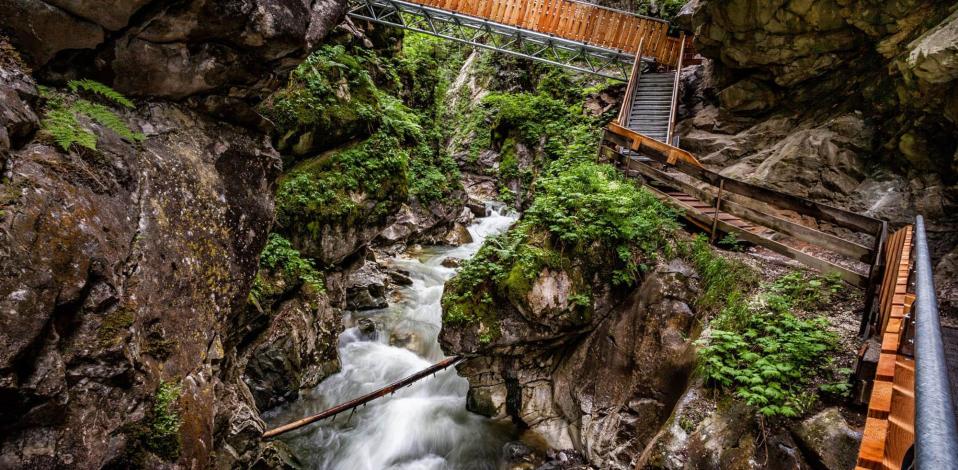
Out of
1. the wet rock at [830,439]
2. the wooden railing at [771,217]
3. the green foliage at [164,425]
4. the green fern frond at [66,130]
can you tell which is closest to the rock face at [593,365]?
the wooden railing at [771,217]

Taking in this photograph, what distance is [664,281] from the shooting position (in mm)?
6812

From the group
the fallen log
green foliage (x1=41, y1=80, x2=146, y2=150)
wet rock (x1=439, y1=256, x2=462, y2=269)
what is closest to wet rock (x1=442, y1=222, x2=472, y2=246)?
wet rock (x1=439, y1=256, x2=462, y2=269)

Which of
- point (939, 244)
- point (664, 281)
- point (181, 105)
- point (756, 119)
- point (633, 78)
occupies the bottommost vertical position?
point (664, 281)

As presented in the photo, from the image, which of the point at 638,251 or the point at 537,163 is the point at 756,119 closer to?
the point at 638,251

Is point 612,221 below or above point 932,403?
below

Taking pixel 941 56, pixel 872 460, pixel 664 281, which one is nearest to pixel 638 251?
pixel 664 281

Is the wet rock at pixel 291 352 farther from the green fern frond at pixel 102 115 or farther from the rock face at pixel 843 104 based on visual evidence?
the rock face at pixel 843 104

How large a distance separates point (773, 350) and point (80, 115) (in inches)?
301

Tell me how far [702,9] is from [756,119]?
3435 millimetres

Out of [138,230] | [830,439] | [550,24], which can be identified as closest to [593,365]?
[830,439]

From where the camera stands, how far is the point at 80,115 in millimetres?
3768

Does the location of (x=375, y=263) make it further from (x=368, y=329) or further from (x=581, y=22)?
(x=581, y=22)

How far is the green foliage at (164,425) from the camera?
359 centimetres

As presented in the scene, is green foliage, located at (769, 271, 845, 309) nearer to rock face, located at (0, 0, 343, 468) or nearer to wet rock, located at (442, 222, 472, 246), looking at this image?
rock face, located at (0, 0, 343, 468)
